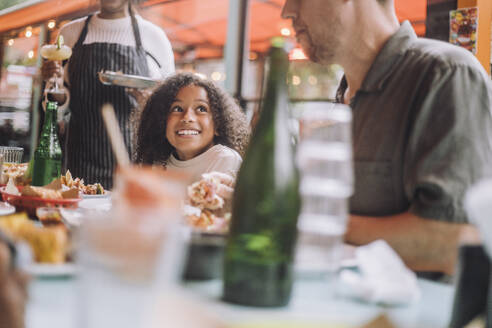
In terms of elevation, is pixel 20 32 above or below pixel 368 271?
above

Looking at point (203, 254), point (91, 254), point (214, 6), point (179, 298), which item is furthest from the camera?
point (214, 6)

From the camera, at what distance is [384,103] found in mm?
1264

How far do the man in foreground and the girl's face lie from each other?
933 mm

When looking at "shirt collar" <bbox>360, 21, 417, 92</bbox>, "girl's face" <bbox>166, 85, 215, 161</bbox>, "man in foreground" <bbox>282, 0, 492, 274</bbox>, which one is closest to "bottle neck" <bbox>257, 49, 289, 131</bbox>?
"man in foreground" <bbox>282, 0, 492, 274</bbox>

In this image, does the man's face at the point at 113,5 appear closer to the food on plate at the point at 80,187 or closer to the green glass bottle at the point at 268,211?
the food on plate at the point at 80,187

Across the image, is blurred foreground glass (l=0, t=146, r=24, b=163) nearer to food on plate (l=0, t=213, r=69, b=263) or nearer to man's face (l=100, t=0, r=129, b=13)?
man's face (l=100, t=0, r=129, b=13)

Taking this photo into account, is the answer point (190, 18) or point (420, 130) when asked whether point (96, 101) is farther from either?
point (190, 18)

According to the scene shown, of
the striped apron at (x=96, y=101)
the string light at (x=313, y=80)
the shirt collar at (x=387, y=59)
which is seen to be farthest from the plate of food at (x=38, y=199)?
the string light at (x=313, y=80)

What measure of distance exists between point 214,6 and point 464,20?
10.7 ft

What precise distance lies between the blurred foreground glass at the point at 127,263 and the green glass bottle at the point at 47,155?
1204 mm

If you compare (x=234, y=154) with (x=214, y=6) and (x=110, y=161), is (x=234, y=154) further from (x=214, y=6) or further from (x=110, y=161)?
(x=214, y=6)

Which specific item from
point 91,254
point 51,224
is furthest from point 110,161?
point 91,254

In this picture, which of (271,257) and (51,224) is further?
(51,224)

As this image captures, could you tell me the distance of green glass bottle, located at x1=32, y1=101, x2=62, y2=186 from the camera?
1.53 m
